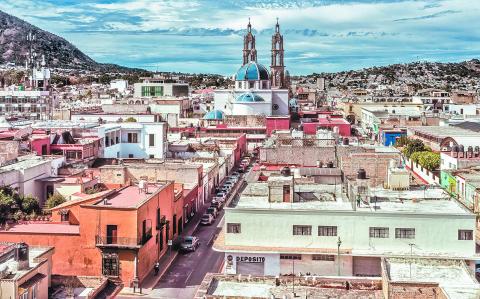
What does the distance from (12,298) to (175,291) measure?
11555 millimetres

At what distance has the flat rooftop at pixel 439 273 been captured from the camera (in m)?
18.3

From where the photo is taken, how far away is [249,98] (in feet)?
295

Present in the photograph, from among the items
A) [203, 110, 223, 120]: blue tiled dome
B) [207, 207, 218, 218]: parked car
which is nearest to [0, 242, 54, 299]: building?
[207, 207, 218, 218]: parked car

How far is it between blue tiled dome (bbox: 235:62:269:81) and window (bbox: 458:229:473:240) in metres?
68.9

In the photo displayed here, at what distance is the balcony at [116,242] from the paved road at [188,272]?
7.97 ft

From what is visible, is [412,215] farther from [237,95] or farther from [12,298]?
[237,95]

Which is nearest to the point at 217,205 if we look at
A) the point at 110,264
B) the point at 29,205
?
the point at 29,205

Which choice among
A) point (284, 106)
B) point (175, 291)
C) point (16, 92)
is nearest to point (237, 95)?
point (284, 106)

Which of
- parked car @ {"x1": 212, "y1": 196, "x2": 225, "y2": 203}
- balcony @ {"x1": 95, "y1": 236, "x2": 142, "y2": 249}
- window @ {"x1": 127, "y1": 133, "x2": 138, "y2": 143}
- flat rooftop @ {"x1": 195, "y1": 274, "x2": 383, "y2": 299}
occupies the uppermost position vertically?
window @ {"x1": 127, "y1": 133, "x2": 138, "y2": 143}

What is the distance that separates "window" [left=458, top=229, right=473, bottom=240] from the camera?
26906mm

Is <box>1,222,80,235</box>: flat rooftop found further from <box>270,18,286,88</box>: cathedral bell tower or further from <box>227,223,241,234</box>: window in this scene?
<box>270,18,286,88</box>: cathedral bell tower

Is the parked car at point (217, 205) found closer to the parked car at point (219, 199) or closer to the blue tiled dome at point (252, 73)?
the parked car at point (219, 199)

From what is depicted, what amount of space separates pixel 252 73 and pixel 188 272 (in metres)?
63.2

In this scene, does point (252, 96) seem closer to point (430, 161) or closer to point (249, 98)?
point (249, 98)
